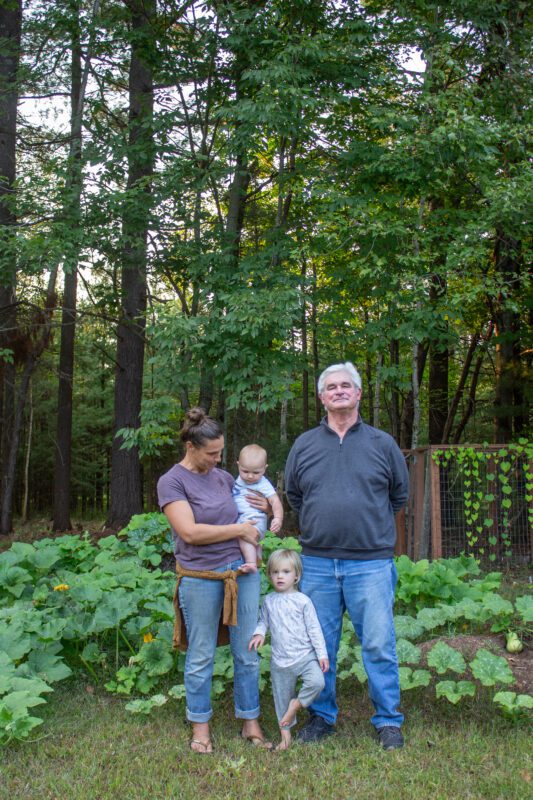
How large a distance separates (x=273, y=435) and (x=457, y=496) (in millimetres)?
5790

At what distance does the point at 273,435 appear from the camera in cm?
1348

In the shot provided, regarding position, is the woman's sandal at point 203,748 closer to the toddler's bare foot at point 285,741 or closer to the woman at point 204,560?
the woman at point 204,560

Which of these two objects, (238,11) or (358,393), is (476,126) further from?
(358,393)

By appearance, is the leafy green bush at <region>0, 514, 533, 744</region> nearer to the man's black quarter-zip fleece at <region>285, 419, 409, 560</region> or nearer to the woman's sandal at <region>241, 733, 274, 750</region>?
the woman's sandal at <region>241, 733, 274, 750</region>

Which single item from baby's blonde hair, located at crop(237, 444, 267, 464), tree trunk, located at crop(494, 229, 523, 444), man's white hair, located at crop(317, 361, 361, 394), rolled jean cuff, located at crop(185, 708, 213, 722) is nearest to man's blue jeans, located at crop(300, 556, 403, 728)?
baby's blonde hair, located at crop(237, 444, 267, 464)

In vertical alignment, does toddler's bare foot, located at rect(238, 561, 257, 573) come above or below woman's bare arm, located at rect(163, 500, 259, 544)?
below

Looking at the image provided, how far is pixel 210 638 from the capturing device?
3479mm

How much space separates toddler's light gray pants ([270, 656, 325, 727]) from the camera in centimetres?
346

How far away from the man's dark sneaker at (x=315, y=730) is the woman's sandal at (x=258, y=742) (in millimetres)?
159

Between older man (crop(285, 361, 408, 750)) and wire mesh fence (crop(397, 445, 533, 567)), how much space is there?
4.54 metres

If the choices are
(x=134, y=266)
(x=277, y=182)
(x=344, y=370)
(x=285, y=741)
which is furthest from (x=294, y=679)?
(x=277, y=182)

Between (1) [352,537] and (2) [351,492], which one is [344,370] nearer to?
(2) [351,492]

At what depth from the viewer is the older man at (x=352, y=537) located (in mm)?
3451

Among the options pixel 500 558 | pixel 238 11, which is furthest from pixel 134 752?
pixel 238 11
